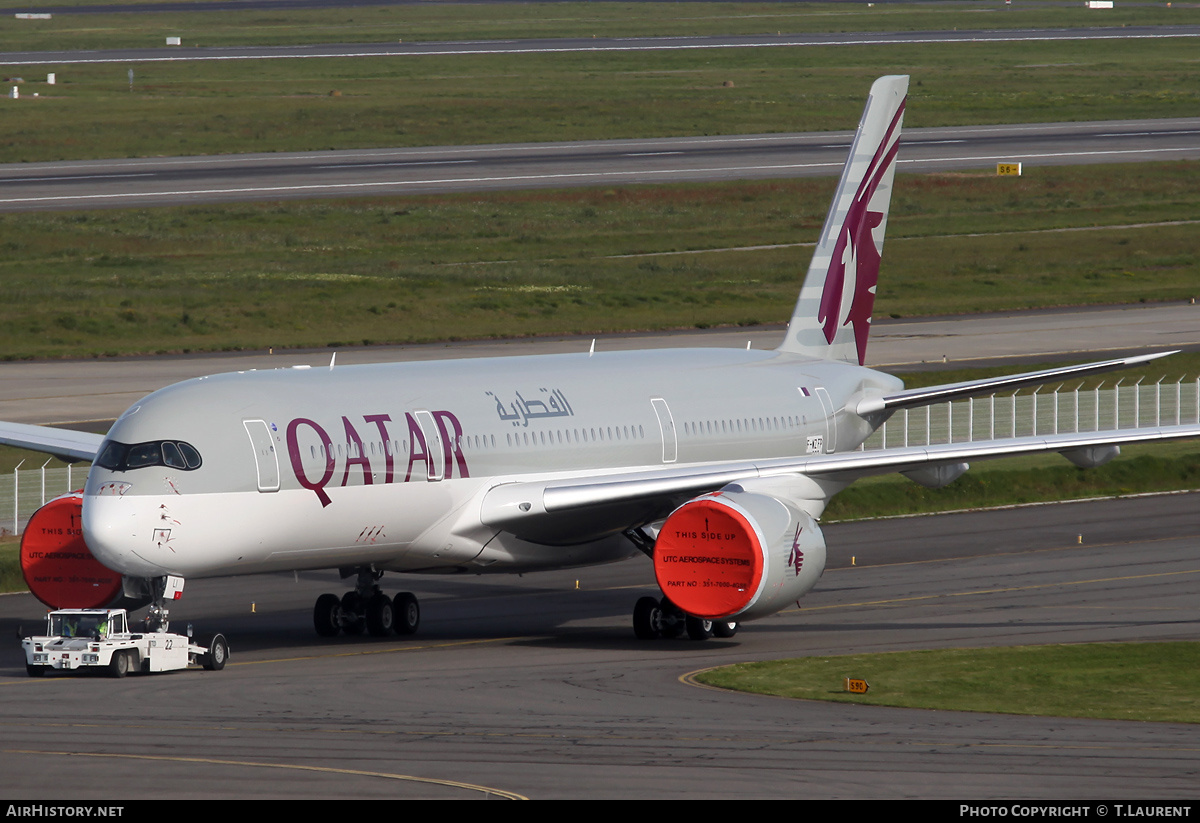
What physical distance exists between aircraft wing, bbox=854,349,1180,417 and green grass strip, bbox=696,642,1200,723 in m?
7.07

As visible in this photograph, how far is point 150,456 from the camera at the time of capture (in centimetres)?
3378

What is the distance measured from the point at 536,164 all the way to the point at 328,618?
93.3 meters

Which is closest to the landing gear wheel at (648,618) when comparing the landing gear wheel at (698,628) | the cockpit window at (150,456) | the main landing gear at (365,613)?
the landing gear wheel at (698,628)

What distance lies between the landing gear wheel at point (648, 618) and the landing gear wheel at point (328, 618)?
6306 millimetres

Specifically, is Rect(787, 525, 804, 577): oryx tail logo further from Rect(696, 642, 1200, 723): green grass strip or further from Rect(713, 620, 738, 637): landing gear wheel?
Rect(713, 620, 738, 637): landing gear wheel

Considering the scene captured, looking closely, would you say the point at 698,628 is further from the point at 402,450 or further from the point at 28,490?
the point at 28,490

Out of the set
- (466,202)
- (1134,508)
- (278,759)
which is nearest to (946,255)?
(466,202)

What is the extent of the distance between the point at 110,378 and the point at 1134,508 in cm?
3884

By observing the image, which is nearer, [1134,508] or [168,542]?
[168,542]

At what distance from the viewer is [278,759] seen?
86.7 feet

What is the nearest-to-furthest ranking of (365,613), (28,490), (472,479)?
(472,479) → (365,613) → (28,490)

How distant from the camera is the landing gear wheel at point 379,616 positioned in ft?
132

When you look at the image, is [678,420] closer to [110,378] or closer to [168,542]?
[168,542]

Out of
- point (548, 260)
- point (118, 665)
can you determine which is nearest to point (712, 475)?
point (118, 665)
